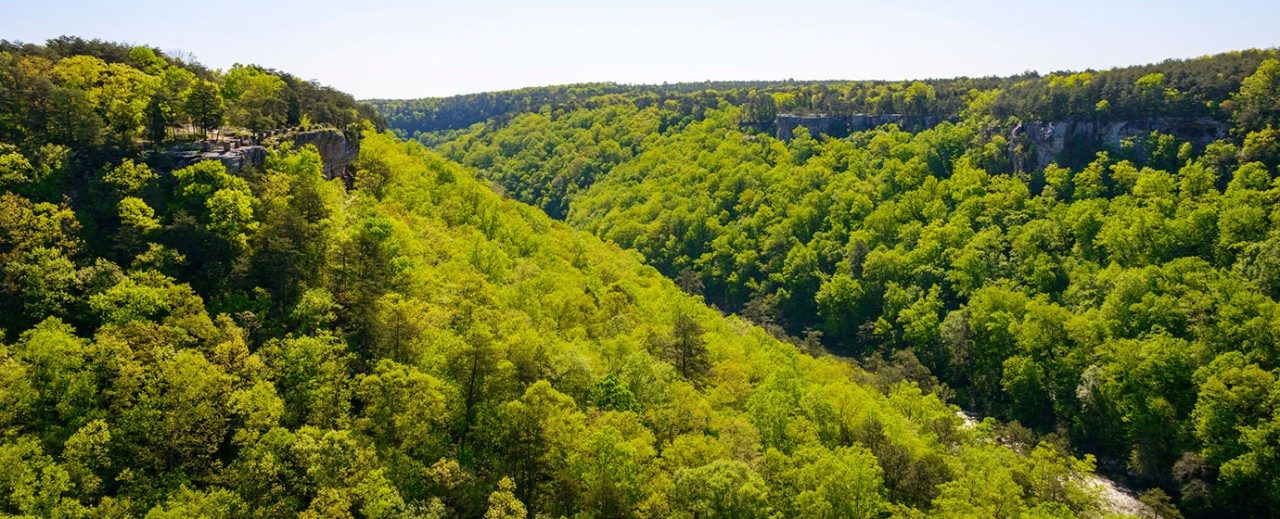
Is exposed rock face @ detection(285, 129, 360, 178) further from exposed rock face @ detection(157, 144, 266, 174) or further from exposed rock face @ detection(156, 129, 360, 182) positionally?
exposed rock face @ detection(157, 144, 266, 174)

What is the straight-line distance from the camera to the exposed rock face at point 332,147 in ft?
219

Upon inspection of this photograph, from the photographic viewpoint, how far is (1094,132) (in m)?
116

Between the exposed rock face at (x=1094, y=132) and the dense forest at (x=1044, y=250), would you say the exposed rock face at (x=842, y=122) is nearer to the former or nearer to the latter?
the dense forest at (x=1044, y=250)

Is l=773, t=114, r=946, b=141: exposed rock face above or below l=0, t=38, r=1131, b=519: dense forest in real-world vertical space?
above

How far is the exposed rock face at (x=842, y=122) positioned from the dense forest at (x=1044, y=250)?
286cm

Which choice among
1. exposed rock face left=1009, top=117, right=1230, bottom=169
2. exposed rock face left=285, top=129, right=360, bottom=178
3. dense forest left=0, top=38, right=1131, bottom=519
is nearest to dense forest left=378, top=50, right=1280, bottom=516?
exposed rock face left=1009, top=117, right=1230, bottom=169

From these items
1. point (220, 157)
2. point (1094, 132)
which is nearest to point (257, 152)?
point (220, 157)

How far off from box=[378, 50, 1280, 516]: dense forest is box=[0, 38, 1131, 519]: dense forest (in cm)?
551

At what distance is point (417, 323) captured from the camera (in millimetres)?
46375

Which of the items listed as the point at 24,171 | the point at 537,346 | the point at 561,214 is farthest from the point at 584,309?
the point at 561,214

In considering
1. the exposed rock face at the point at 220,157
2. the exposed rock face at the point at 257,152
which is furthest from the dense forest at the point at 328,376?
the exposed rock face at the point at 257,152

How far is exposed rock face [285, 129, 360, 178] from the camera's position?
219 ft

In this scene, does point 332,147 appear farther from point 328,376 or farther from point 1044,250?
point 1044,250

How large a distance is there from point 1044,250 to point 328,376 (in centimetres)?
9545
